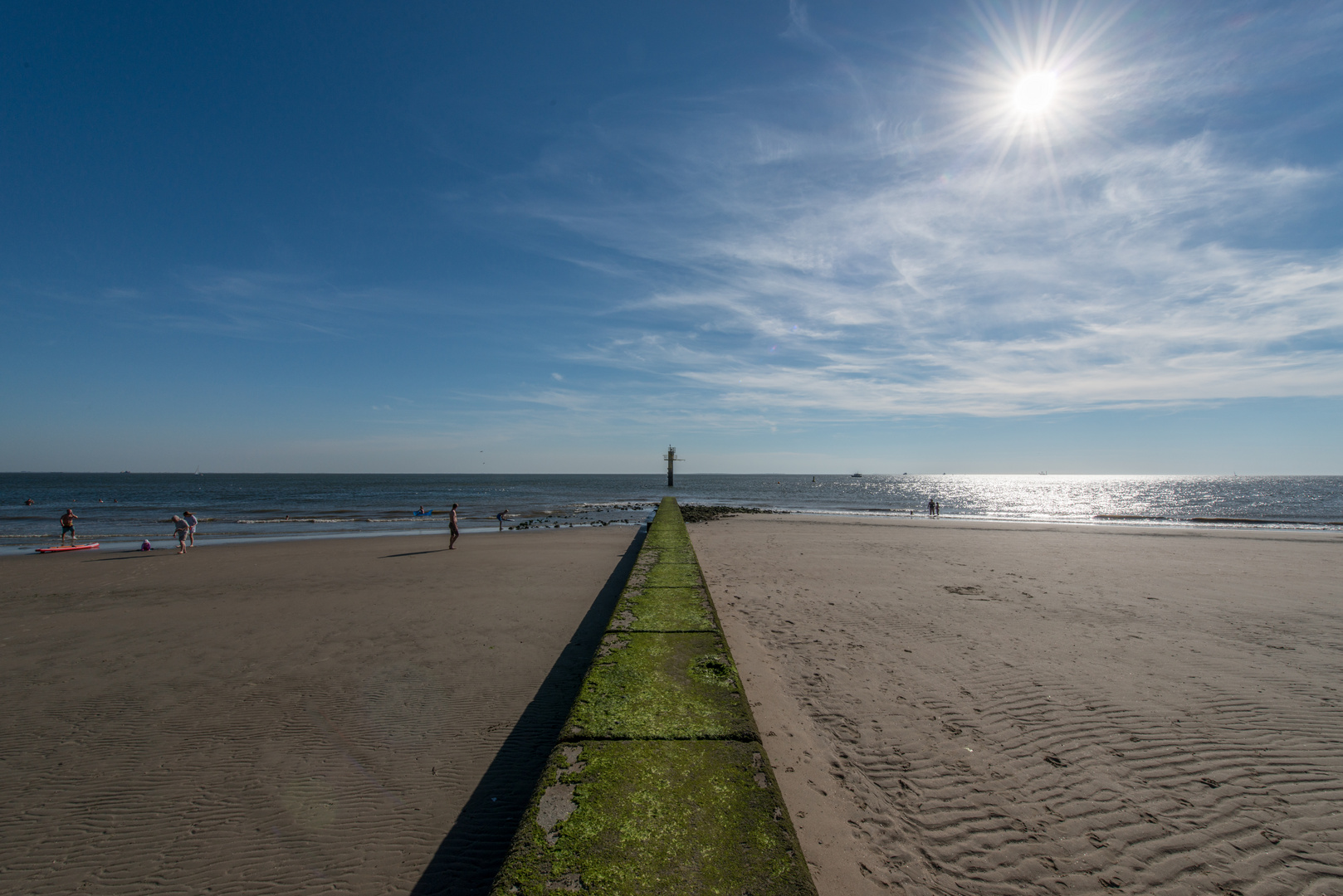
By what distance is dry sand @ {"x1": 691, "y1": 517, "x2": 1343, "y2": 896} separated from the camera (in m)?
4.01

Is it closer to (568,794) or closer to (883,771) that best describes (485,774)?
(568,794)

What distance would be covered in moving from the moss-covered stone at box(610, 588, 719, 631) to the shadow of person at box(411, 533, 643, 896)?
38.7 inches

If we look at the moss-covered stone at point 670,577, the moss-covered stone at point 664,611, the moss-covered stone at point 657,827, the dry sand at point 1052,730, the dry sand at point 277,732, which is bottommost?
the dry sand at point 277,732

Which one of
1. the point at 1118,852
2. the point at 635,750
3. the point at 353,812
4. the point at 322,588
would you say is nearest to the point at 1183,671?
the point at 1118,852

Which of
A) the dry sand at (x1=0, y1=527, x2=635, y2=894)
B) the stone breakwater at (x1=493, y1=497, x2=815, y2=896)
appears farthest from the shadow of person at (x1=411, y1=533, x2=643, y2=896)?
the stone breakwater at (x1=493, y1=497, x2=815, y2=896)

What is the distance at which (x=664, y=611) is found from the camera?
29.5ft

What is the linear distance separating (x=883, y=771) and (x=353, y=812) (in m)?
4.77

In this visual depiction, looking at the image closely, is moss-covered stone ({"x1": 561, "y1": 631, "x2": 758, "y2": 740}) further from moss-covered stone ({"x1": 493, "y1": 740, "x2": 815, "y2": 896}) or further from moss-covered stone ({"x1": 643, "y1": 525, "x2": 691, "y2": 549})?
moss-covered stone ({"x1": 643, "y1": 525, "x2": 691, "y2": 549})

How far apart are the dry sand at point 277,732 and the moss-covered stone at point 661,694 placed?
0.69 m

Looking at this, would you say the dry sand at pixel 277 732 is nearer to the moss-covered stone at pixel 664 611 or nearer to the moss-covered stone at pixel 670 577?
the moss-covered stone at pixel 664 611

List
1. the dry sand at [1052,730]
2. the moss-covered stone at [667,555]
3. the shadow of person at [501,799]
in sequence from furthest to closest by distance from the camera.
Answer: the moss-covered stone at [667,555], the dry sand at [1052,730], the shadow of person at [501,799]

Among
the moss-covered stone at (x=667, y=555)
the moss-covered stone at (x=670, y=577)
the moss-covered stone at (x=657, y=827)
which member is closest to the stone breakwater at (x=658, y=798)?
the moss-covered stone at (x=657, y=827)

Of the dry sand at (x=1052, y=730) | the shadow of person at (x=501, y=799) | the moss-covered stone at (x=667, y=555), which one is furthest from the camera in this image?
the moss-covered stone at (x=667, y=555)

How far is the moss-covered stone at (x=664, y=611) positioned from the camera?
818cm
